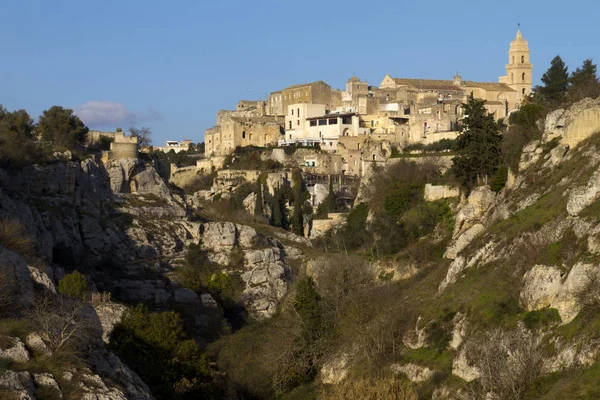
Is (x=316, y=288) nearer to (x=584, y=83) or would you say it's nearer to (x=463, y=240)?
(x=463, y=240)

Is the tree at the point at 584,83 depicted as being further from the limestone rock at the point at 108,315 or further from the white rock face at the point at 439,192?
the limestone rock at the point at 108,315

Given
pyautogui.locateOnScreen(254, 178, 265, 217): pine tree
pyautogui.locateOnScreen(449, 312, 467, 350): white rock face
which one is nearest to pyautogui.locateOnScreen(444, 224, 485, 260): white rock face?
pyautogui.locateOnScreen(449, 312, 467, 350): white rock face

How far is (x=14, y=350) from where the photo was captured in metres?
33.1

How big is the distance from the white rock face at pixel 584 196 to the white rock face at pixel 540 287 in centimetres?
308

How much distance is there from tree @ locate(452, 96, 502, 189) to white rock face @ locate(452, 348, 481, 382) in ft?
66.5

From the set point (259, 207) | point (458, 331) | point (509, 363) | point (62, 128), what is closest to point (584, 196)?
point (458, 331)

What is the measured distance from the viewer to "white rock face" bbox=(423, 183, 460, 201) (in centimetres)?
6812

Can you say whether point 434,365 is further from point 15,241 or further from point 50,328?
point 15,241

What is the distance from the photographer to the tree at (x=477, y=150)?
62.2 meters

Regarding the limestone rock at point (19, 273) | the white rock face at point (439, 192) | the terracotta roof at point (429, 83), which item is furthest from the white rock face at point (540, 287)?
the terracotta roof at point (429, 83)

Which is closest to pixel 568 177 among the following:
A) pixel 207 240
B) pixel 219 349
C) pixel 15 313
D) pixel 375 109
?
pixel 219 349

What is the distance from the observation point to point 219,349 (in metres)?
57.8

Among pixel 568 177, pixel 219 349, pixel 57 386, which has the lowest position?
pixel 219 349

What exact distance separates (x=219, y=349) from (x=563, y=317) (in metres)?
22.6
